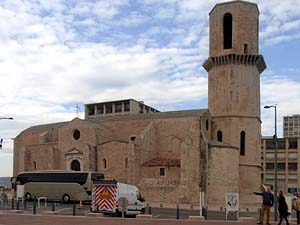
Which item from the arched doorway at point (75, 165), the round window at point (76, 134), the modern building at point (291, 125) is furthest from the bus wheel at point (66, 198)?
the modern building at point (291, 125)

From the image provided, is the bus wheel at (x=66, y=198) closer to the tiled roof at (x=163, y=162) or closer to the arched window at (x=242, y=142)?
the tiled roof at (x=163, y=162)

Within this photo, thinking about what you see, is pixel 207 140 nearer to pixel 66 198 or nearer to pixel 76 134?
pixel 66 198

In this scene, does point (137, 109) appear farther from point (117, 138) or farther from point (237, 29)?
point (237, 29)

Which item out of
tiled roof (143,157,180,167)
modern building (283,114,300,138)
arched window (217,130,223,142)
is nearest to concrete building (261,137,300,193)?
arched window (217,130,223,142)

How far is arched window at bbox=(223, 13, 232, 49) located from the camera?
192ft

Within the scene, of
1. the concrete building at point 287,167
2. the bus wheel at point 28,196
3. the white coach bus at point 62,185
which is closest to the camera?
the white coach bus at point 62,185

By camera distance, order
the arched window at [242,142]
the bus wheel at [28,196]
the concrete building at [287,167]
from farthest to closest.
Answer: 1. the concrete building at [287,167]
2. the arched window at [242,142]
3. the bus wheel at [28,196]

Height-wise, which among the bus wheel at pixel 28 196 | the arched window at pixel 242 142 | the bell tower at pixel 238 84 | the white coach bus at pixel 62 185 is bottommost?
the bus wheel at pixel 28 196

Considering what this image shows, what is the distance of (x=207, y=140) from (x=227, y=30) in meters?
13.7

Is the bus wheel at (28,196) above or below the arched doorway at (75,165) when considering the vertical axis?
below

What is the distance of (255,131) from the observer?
191 ft

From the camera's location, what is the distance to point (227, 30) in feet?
193

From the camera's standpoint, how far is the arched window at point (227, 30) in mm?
58472

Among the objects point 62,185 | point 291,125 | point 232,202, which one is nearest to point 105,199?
Answer: point 232,202
